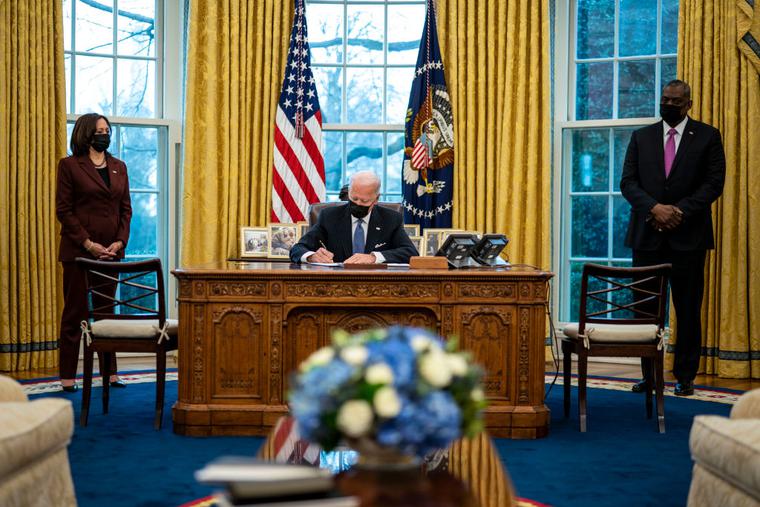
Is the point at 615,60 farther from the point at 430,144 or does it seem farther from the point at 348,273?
the point at 348,273

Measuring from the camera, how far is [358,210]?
17.1 feet

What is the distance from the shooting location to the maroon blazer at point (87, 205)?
5613mm

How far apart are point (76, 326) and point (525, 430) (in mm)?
2872

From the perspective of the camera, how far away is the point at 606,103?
7.22 metres

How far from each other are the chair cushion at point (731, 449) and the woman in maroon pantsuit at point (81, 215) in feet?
12.8

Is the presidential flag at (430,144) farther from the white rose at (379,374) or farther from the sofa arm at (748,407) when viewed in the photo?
the white rose at (379,374)

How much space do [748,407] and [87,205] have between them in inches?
163

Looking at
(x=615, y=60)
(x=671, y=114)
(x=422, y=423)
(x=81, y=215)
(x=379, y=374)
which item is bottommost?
(x=422, y=423)

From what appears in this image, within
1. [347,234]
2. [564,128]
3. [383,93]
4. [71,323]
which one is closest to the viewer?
[347,234]

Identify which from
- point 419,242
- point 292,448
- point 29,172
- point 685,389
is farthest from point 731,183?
point 29,172

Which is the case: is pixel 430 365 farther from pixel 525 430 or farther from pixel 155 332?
pixel 155 332

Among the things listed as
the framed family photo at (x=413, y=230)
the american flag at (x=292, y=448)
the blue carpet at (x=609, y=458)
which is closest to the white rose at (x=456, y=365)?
the american flag at (x=292, y=448)

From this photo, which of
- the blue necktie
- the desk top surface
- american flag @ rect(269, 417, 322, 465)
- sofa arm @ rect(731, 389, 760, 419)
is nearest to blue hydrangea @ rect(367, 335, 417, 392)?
american flag @ rect(269, 417, 322, 465)

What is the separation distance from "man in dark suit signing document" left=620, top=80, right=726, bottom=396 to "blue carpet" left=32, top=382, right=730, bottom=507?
63 cm
